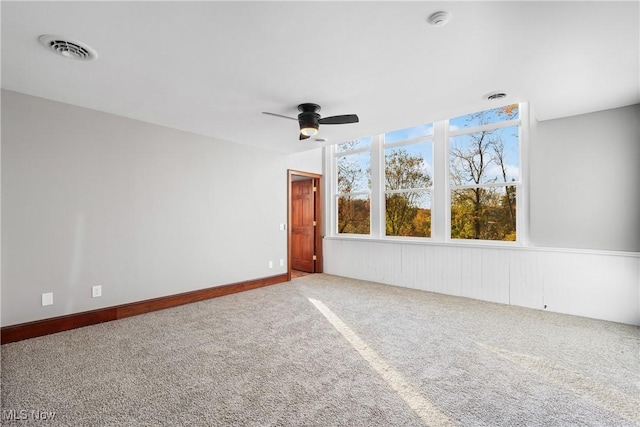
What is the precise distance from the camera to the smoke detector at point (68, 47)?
6.69ft

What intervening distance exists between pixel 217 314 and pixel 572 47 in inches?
166

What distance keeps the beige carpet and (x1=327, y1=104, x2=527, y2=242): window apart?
144 centimetres

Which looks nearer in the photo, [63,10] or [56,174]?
[63,10]

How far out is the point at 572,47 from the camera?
7.14 ft

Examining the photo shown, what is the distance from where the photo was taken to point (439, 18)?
71.5 inches

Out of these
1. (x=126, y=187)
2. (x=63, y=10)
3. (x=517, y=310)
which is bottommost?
(x=517, y=310)

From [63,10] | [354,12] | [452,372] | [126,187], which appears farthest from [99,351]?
[354,12]

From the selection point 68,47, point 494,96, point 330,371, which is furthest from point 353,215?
point 68,47

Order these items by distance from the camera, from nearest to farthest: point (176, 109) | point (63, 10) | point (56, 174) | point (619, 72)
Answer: point (63, 10)
point (619, 72)
point (56, 174)
point (176, 109)

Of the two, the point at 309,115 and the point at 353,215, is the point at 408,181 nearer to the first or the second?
the point at 353,215

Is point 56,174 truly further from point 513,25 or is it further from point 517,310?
point 517,310

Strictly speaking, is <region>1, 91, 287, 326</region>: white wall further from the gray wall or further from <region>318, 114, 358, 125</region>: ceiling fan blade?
the gray wall

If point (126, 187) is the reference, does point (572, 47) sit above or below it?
above

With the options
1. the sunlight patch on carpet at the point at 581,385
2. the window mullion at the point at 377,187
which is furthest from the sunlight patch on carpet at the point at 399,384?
the window mullion at the point at 377,187
